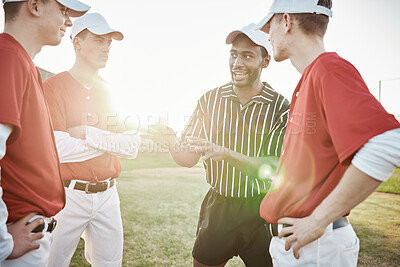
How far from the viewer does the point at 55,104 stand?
2.58 m

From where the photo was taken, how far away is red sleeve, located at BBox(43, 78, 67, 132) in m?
2.56

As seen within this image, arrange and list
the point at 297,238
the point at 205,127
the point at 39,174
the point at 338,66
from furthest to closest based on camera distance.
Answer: the point at 205,127 → the point at 39,174 → the point at 297,238 → the point at 338,66

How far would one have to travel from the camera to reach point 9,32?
1.60 metres

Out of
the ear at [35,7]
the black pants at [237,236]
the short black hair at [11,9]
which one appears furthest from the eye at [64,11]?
the black pants at [237,236]

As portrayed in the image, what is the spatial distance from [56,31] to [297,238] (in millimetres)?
1898

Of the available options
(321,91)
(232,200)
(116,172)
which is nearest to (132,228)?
(116,172)

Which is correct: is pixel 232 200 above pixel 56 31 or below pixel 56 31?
below

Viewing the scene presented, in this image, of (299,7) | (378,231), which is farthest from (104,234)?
(378,231)

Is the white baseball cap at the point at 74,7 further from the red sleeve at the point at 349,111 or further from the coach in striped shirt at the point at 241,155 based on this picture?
the red sleeve at the point at 349,111

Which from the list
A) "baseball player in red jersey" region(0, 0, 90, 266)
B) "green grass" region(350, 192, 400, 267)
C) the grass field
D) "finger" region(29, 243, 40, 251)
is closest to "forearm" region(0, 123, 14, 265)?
"baseball player in red jersey" region(0, 0, 90, 266)

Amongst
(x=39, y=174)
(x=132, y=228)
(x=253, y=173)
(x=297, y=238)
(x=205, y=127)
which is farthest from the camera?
(x=132, y=228)

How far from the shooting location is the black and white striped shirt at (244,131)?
2645 millimetres

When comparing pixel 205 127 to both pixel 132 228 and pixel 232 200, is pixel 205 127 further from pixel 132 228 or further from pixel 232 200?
pixel 132 228

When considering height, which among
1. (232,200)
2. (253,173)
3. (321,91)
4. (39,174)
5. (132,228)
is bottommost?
(132,228)
